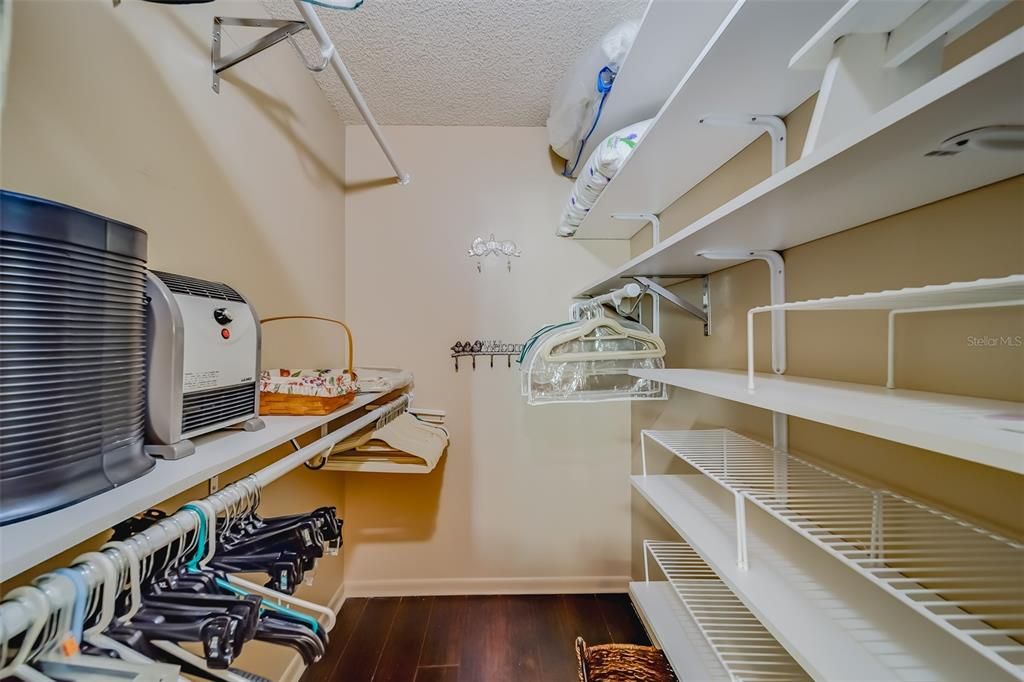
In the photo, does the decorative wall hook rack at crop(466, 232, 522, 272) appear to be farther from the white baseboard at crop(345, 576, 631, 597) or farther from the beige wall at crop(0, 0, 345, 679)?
the white baseboard at crop(345, 576, 631, 597)

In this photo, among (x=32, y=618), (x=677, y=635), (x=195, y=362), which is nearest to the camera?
(x=32, y=618)

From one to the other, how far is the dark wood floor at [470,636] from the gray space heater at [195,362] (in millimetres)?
1303

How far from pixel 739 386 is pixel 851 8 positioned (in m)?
0.61

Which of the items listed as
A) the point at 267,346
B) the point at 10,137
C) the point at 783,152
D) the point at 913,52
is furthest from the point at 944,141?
the point at 267,346

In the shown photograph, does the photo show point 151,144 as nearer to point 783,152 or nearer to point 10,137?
point 10,137

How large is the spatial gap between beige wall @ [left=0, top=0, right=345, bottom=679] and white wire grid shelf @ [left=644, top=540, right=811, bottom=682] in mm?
1330

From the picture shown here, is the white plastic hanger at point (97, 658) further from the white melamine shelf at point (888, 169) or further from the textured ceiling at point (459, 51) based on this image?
the textured ceiling at point (459, 51)

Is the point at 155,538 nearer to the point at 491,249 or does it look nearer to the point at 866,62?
the point at 866,62

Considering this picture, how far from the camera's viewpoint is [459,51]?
1.48 metres

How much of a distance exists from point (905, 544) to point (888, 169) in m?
0.60

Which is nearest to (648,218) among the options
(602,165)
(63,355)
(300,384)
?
(602,165)

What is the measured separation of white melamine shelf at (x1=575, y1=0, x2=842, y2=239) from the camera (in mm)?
685

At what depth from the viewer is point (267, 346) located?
1.28 m

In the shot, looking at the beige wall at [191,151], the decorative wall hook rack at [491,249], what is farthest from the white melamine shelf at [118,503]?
the decorative wall hook rack at [491,249]
